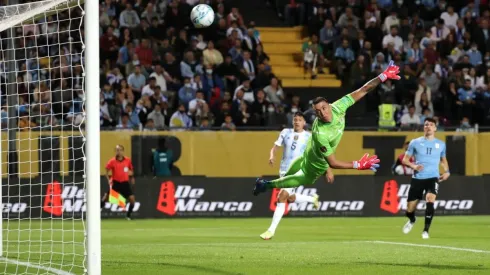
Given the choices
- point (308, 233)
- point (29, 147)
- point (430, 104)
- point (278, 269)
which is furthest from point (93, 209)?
point (430, 104)

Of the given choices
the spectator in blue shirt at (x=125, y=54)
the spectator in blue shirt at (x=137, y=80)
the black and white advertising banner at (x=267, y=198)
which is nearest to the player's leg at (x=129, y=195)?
the black and white advertising banner at (x=267, y=198)

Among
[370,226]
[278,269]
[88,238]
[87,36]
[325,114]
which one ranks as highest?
[87,36]

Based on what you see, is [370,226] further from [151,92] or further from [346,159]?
[151,92]

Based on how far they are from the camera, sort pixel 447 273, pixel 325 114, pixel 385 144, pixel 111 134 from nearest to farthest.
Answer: pixel 447 273
pixel 325 114
pixel 111 134
pixel 385 144

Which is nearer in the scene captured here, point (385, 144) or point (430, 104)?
point (385, 144)

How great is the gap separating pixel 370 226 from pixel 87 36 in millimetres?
14707

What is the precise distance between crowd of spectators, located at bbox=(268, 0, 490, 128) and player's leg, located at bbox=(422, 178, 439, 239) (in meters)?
9.36

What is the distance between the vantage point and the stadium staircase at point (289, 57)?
33812mm

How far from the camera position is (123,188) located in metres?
27.2

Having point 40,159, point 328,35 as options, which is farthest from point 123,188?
point 328,35

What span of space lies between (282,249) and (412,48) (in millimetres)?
18315

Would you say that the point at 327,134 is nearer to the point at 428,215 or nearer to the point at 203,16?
the point at 203,16

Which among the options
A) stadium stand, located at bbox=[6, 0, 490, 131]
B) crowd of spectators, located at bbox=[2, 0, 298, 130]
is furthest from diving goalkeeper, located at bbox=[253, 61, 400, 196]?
crowd of spectators, located at bbox=[2, 0, 298, 130]

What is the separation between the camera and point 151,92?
2981cm
